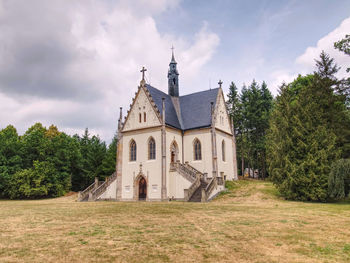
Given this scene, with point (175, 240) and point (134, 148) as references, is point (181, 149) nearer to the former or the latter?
point (134, 148)

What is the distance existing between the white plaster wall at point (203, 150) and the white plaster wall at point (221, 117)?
→ 2.21m

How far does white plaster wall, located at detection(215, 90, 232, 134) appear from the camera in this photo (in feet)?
108

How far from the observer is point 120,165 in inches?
1264

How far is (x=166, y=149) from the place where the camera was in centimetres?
2927


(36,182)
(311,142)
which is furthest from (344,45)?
(36,182)

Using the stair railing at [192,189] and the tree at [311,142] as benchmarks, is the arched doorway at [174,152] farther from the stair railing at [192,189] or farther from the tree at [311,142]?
the tree at [311,142]

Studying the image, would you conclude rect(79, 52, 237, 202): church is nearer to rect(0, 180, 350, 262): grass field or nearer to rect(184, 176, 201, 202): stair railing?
rect(184, 176, 201, 202): stair railing

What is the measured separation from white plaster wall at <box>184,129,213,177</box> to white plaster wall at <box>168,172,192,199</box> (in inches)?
139

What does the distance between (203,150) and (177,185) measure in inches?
218

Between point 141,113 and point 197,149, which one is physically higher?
point 141,113

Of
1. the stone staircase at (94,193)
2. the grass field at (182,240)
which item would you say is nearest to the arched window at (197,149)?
the stone staircase at (94,193)

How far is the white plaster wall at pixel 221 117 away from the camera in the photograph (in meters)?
32.8

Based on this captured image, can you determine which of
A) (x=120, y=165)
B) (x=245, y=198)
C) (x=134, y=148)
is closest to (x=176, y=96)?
(x=134, y=148)

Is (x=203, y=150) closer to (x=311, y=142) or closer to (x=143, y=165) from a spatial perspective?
(x=143, y=165)
